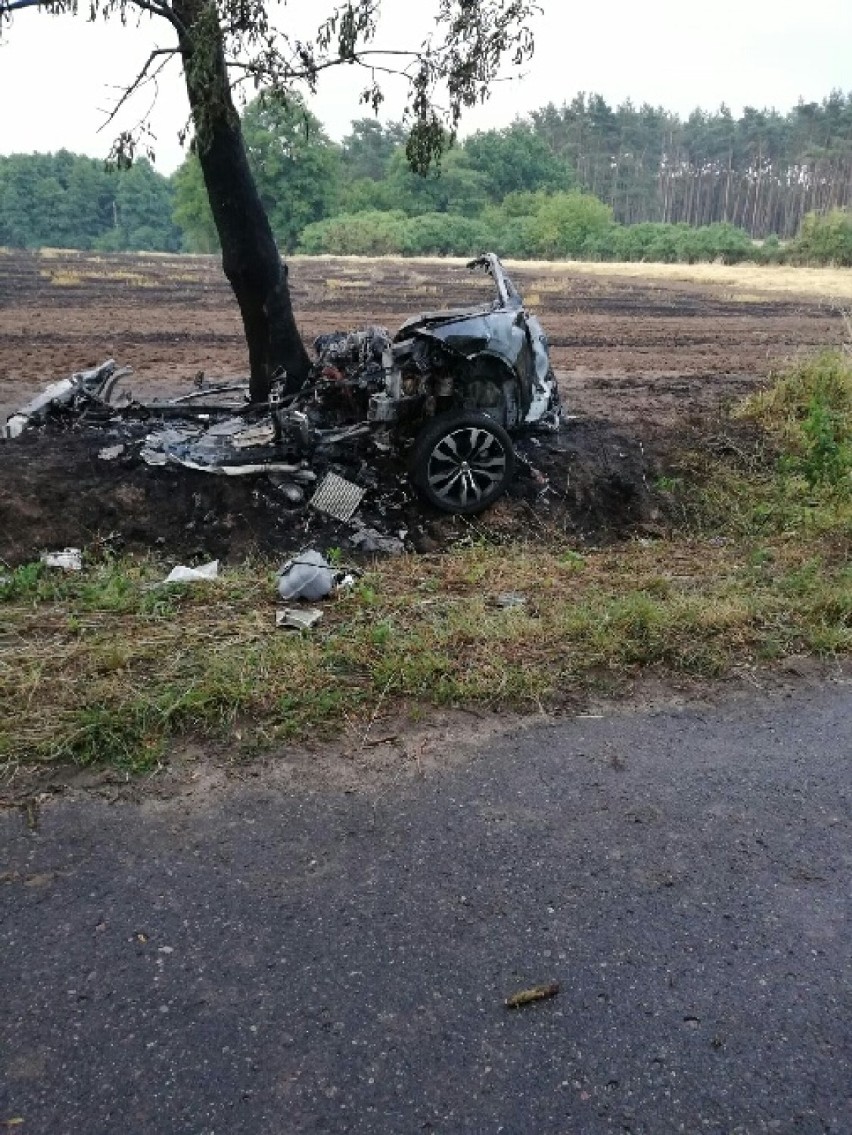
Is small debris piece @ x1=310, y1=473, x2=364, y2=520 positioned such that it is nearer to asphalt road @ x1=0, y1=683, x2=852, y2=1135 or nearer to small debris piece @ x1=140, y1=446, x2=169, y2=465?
small debris piece @ x1=140, y1=446, x2=169, y2=465

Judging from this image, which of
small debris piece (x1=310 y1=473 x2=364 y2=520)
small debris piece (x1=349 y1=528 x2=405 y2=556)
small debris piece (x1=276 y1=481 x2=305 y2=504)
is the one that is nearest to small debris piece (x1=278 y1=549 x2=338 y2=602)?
small debris piece (x1=349 y1=528 x2=405 y2=556)

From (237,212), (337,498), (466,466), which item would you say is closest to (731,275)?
(237,212)

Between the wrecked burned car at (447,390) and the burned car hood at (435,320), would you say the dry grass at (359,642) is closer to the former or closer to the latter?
the wrecked burned car at (447,390)

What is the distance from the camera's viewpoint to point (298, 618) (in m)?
5.12

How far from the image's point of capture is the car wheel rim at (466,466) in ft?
24.6

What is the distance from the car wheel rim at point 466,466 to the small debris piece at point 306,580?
6.61 feet

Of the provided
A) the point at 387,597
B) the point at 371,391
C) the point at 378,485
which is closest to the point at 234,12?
the point at 371,391

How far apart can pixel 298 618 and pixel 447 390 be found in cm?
331

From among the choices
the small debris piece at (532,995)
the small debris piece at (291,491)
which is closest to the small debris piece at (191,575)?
the small debris piece at (291,491)

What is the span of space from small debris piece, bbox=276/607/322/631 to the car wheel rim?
2546 millimetres

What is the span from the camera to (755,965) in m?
2.94

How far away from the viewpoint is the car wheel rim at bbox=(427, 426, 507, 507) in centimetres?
749

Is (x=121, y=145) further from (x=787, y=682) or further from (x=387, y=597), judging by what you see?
(x=787, y=682)

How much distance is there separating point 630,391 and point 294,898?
33.3 ft
